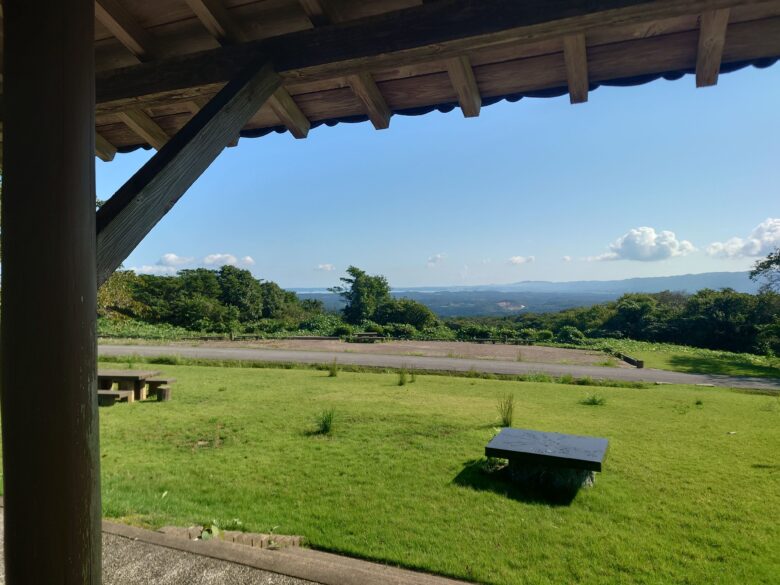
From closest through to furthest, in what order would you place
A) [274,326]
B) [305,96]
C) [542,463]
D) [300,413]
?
→ [305,96] → [542,463] → [300,413] → [274,326]

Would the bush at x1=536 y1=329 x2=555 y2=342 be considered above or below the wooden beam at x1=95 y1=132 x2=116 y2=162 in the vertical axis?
below

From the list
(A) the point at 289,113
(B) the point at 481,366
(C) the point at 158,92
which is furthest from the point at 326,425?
(B) the point at 481,366

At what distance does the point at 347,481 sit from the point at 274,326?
26.7 m

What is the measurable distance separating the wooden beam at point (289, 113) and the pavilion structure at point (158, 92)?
0.01 metres

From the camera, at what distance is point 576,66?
173 centimetres

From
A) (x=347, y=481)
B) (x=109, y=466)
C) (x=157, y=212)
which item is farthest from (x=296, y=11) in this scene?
(x=109, y=466)

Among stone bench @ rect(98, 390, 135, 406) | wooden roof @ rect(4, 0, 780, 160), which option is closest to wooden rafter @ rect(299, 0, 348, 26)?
wooden roof @ rect(4, 0, 780, 160)

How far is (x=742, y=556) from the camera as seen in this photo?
3.35m

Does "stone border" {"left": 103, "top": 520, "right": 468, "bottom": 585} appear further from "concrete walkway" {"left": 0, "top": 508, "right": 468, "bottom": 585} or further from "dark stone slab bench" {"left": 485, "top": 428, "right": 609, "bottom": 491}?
"dark stone slab bench" {"left": 485, "top": 428, "right": 609, "bottom": 491}

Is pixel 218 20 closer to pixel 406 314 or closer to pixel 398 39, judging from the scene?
pixel 398 39

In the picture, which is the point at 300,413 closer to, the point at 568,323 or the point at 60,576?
the point at 60,576

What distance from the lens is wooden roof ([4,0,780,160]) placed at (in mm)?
1541

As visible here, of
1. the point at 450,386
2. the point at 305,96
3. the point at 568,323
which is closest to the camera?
the point at 305,96

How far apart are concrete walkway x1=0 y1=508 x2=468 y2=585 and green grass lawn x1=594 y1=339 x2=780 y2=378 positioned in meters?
15.4
